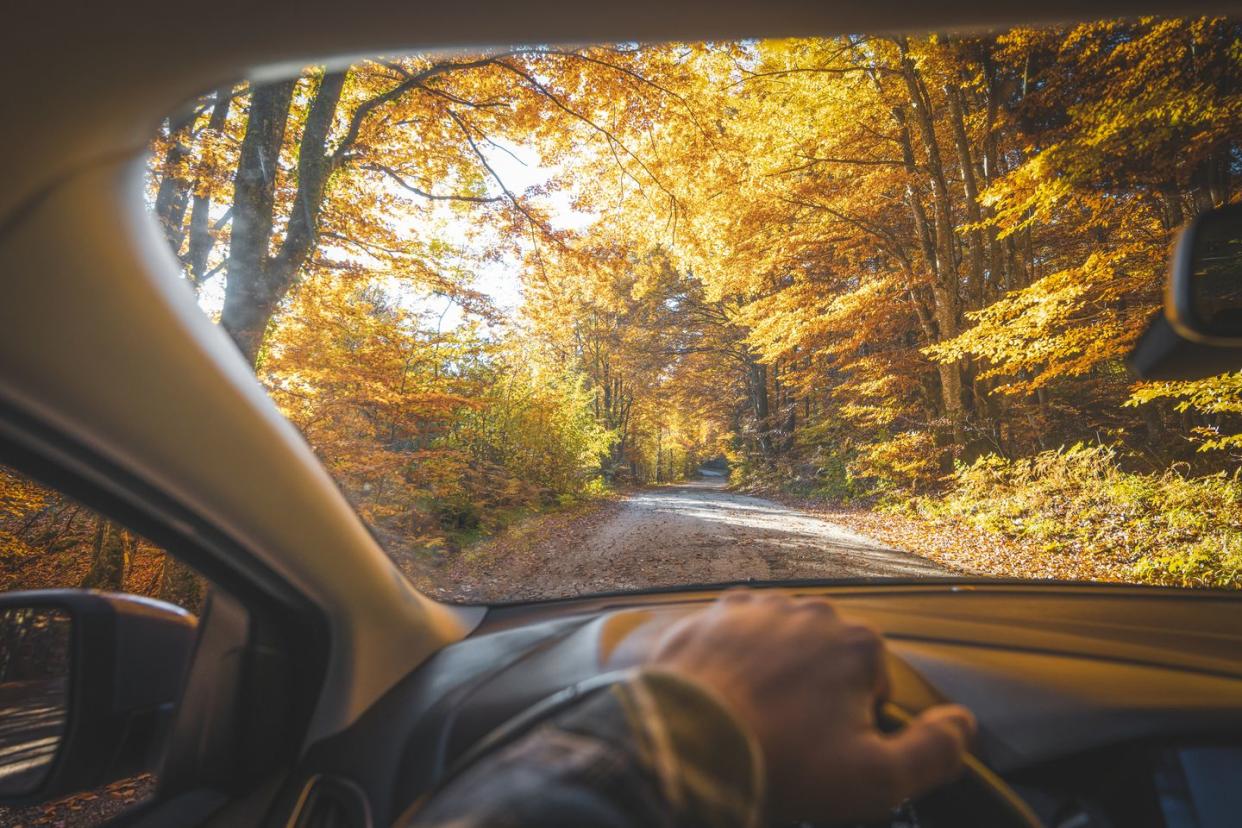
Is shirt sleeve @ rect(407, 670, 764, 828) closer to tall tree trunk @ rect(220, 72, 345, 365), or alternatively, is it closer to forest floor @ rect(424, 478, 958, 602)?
forest floor @ rect(424, 478, 958, 602)

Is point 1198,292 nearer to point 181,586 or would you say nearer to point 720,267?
point 181,586

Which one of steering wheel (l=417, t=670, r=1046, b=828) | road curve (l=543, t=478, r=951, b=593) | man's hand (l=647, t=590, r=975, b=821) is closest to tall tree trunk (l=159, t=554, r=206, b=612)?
steering wheel (l=417, t=670, r=1046, b=828)

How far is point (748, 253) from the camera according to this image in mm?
11836

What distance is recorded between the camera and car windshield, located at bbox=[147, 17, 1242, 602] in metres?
3.80

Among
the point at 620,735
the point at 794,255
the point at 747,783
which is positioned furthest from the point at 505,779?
the point at 794,255

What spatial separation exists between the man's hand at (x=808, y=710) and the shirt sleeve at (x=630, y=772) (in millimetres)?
61

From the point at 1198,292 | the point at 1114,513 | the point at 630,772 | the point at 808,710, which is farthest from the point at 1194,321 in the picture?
the point at 1114,513

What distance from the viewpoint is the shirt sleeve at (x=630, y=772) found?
1.48 feet

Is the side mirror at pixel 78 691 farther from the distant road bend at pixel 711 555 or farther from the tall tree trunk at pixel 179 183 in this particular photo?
the distant road bend at pixel 711 555

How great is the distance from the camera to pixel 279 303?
3621mm

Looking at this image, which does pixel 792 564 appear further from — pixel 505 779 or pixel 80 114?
pixel 80 114

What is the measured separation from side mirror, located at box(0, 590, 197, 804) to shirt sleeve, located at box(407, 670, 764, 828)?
36.0 inches

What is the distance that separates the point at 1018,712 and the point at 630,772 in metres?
1.34

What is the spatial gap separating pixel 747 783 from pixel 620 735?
0.46ft
